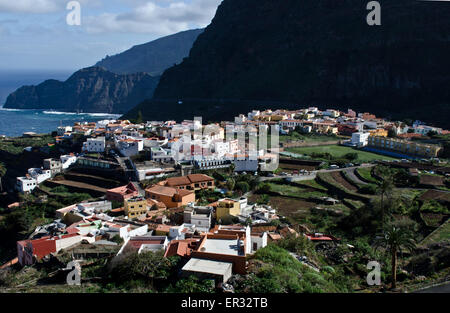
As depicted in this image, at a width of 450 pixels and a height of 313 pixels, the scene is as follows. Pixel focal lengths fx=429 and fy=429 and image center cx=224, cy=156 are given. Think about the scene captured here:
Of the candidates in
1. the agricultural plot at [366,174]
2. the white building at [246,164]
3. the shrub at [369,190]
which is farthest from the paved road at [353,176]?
the white building at [246,164]

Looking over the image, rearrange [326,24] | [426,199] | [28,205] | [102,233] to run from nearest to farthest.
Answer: [102,233] < [426,199] < [28,205] < [326,24]

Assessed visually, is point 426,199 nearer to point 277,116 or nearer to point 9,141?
point 277,116

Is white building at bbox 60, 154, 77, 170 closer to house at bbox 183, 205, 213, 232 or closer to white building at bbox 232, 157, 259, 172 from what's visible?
white building at bbox 232, 157, 259, 172

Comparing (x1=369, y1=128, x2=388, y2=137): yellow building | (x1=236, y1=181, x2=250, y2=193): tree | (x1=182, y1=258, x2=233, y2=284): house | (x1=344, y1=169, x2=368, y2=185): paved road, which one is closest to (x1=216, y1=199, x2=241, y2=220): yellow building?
(x1=236, y1=181, x2=250, y2=193): tree

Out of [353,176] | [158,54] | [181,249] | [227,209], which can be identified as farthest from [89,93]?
[181,249]

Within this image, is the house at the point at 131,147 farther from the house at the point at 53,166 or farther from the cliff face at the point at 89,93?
the cliff face at the point at 89,93

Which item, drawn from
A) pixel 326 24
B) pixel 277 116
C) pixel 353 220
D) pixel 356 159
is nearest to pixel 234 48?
pixel 326 24
